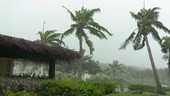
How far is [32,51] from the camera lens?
19141 mm

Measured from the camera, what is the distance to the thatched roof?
→ 57.7 ft

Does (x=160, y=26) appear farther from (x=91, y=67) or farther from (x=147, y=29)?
(x=91, y=67)

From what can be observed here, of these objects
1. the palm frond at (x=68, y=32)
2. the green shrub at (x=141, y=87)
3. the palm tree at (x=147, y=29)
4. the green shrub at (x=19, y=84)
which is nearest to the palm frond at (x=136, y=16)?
the palm tree at (x=147, y=29)

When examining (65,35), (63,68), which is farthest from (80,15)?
(63,68)

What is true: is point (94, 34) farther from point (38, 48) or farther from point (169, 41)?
A: point (38, 48)

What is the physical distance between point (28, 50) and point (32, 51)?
0.36 m

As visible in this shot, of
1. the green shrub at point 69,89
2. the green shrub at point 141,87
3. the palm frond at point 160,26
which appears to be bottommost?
the green shrub at point 69,89

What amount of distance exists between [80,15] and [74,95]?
24.8 m

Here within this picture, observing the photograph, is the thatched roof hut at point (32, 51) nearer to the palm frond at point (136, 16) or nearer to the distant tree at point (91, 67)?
the palm frond at point (136, 16)

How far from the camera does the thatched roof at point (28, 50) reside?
17.6 m

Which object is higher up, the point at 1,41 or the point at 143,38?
the point at 143,38

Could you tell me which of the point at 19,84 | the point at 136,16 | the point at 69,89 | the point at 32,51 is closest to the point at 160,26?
the point at 136,16

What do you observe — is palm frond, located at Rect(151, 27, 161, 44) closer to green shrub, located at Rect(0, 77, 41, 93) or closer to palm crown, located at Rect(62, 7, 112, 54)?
palm crown, located at Rect(62, 7, 112, 54)

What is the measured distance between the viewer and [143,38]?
140 ft
